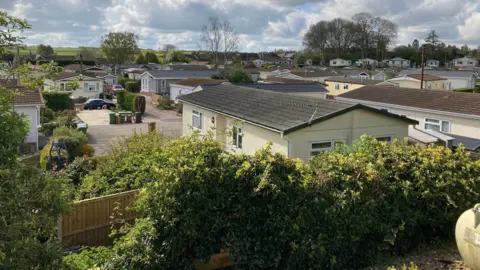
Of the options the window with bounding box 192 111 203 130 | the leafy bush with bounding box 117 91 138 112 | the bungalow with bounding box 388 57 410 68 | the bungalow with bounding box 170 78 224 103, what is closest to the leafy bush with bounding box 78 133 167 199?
the window with bounding box 192 111 203 130

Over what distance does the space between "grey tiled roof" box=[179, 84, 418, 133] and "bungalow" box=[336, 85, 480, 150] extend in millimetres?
7315

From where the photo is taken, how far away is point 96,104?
149 feet

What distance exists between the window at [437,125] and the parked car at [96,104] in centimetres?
3292

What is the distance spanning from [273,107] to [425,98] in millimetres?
12750

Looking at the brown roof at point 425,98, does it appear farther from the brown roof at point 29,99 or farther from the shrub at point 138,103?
the brown roof at point 29,99

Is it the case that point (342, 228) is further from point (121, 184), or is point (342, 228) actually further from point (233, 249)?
point (121, 184)

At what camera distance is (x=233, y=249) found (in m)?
7.60

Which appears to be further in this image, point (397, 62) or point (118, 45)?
point (397, 62)

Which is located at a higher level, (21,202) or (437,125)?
(21,202)

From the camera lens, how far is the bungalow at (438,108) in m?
22.1

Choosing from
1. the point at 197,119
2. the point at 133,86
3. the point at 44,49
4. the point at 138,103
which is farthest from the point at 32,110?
the point at 44,49

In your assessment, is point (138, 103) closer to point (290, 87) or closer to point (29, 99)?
point (290, 87)

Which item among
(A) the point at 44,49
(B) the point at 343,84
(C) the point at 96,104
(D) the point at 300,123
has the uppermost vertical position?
(A) the point at 44,49

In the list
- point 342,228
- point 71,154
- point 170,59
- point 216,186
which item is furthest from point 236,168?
point 170,59
